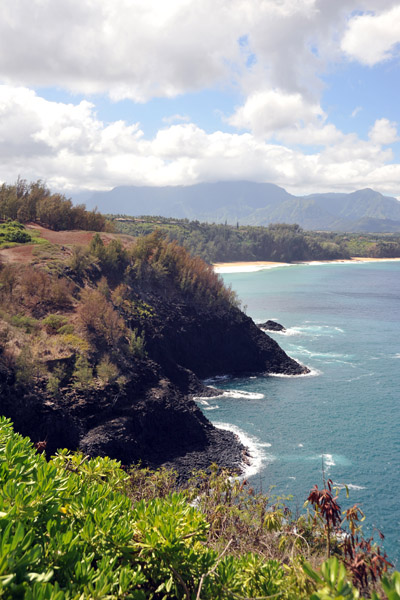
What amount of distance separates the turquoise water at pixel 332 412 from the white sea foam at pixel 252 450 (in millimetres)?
86

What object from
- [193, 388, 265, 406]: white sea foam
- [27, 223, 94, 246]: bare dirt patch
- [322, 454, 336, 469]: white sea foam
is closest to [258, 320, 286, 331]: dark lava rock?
[193, 388, 265, 406]: white sea foam

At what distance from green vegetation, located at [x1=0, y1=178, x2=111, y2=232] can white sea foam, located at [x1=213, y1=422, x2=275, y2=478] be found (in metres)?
44.1

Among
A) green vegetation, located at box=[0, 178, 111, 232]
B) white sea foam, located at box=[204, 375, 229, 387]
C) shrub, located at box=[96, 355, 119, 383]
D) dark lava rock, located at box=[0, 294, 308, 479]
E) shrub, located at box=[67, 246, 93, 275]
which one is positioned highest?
green vegetation, located at box=[0, 178, 111, 232]

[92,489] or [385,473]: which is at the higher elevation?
[92,489]

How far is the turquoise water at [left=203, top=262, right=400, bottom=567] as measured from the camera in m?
30.1

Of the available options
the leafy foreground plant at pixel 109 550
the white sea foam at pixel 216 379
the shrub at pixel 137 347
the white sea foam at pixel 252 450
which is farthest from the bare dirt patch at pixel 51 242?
the leafy foreground plant at pixel 109 550

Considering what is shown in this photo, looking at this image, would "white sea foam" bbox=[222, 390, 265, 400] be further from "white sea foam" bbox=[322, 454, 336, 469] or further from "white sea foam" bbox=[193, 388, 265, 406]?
"white sea foam" bbox=[322, 454, 336, 469]

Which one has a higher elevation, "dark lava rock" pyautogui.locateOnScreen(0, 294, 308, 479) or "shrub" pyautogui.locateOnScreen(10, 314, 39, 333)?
"shrub" pyautogui.locateOnScreen(10, 314, 39, 333)

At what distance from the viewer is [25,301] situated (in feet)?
134

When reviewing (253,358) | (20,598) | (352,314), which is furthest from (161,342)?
(352,314)

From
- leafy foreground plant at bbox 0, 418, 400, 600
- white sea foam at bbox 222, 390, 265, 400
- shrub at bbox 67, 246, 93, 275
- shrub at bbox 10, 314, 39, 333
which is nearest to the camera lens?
leafy foreground plant at bbox 0, 418, 400, 600

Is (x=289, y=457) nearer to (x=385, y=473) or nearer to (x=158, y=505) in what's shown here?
(x=385, y=473)

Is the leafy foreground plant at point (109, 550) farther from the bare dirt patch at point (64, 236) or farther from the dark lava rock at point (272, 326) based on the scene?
the dark lava rock at point (272, 326)

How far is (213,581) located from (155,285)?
49889 mm
